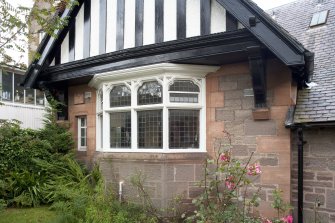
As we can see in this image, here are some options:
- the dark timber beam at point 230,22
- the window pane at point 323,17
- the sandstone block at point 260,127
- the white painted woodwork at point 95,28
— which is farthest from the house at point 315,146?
the white painted woodwork at point 95,28

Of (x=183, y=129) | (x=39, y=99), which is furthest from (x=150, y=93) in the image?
(x=39, y=99)

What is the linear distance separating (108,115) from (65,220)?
2.49 m

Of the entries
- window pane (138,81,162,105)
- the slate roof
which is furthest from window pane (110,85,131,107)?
the slate roof

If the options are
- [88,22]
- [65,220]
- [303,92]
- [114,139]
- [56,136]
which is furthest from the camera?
[56,136]

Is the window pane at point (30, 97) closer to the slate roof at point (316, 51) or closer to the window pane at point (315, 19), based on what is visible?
the slate roof at point (316, 51)

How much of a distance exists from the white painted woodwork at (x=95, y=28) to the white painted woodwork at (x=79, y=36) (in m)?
0.42

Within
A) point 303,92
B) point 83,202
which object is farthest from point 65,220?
point 303,92

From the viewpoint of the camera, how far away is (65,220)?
240 inches

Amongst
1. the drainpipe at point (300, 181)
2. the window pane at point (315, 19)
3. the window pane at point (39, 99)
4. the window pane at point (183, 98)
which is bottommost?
the drainpipe at point (300, 181)

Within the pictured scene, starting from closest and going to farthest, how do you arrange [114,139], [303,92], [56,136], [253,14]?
[253,14] → [303,92] → [114,139] → [56,136]

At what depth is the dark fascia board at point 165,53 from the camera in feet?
18.8

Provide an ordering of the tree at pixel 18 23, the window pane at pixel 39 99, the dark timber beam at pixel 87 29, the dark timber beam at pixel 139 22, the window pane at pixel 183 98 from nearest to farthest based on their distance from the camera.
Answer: the tree at pixel 18 23 < the window pane at pixel 183 98 < the dark timber beam at pixel 139 22 < the dark timber beam at pixel 87 29 < the window pane at pixel 39 99

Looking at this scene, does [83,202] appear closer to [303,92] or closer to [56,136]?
[56,136]

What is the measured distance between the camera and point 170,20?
668 centimetres
